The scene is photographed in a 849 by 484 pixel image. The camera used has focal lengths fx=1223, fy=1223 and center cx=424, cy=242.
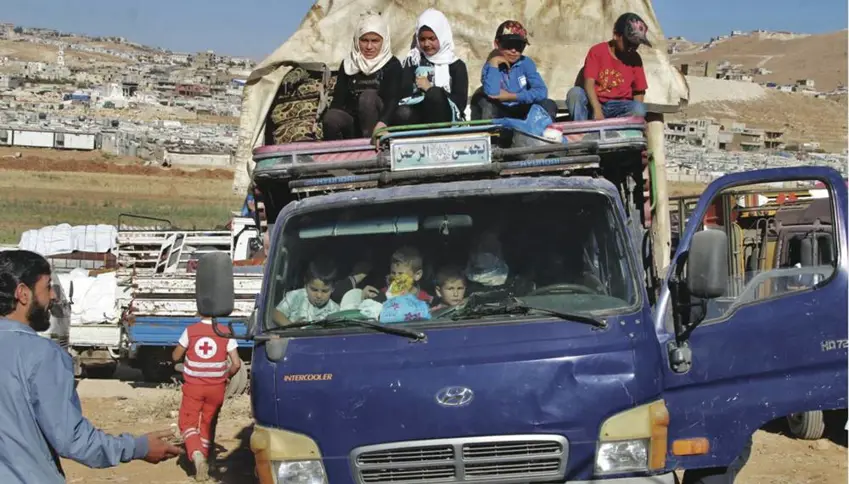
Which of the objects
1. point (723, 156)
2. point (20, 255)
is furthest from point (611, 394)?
point (723, 156)

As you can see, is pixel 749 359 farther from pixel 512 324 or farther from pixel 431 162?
pixel 431 162

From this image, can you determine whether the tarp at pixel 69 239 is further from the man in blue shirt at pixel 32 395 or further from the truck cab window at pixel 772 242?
the man in blue shirt at pixel 32 395

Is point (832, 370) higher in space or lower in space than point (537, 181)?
lower

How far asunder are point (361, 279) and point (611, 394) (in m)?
1.56

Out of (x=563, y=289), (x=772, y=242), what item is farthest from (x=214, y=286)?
(x=772, y=242)

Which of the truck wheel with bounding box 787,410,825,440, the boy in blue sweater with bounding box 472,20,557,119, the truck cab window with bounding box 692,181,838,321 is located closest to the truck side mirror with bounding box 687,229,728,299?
the truck cab window with bounding box 692,181,838,321

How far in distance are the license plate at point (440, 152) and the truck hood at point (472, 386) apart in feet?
3.98

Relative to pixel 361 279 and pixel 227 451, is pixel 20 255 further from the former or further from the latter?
pixel 227 451

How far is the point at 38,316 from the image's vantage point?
4891 mm

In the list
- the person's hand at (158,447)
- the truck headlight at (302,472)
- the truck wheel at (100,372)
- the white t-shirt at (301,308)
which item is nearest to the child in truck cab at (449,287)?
the white t-shirt at (301,308)

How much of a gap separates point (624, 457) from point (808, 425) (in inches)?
230

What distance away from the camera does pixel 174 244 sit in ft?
59.9

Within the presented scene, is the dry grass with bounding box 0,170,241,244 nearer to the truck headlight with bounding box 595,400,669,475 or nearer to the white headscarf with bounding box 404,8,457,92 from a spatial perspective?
the white headscarf with bounding box 404,8,457,92

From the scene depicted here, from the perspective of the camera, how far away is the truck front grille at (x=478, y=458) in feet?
18.2
